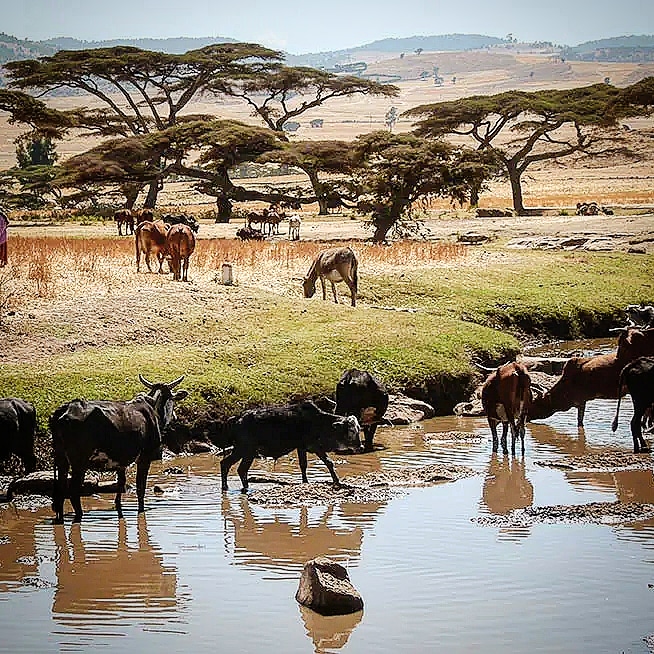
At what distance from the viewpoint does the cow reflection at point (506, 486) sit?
44.0 feet

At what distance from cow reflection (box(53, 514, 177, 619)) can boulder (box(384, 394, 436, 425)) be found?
21.2 feet

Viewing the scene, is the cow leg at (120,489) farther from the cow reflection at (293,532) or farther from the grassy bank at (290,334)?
the grassy bank at (290,334)

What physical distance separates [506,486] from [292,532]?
3379mm

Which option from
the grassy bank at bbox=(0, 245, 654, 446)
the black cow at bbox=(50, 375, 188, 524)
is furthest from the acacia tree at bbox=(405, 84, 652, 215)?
the black cow at bbox=(50, 375, 188, 524)

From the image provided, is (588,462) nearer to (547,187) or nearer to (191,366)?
A: (191,366)

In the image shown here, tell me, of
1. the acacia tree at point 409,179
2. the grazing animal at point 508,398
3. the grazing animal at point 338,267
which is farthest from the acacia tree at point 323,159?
the grazing animal at point 508,398

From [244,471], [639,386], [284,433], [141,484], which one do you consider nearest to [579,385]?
[639,386]

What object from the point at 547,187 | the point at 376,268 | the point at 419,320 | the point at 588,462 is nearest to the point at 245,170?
the point at 547,187

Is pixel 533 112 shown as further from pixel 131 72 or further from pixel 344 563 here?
pixel 344 563

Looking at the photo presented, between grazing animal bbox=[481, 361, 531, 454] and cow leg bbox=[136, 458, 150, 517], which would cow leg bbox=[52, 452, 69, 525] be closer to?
cow leg bbox=[136, 458, 150, 517]

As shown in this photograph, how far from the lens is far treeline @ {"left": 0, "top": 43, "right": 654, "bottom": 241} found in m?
39.9

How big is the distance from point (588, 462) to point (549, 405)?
2.27 metres

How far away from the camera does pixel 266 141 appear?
5109cm

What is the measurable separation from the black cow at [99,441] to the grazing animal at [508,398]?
4.96 metres
